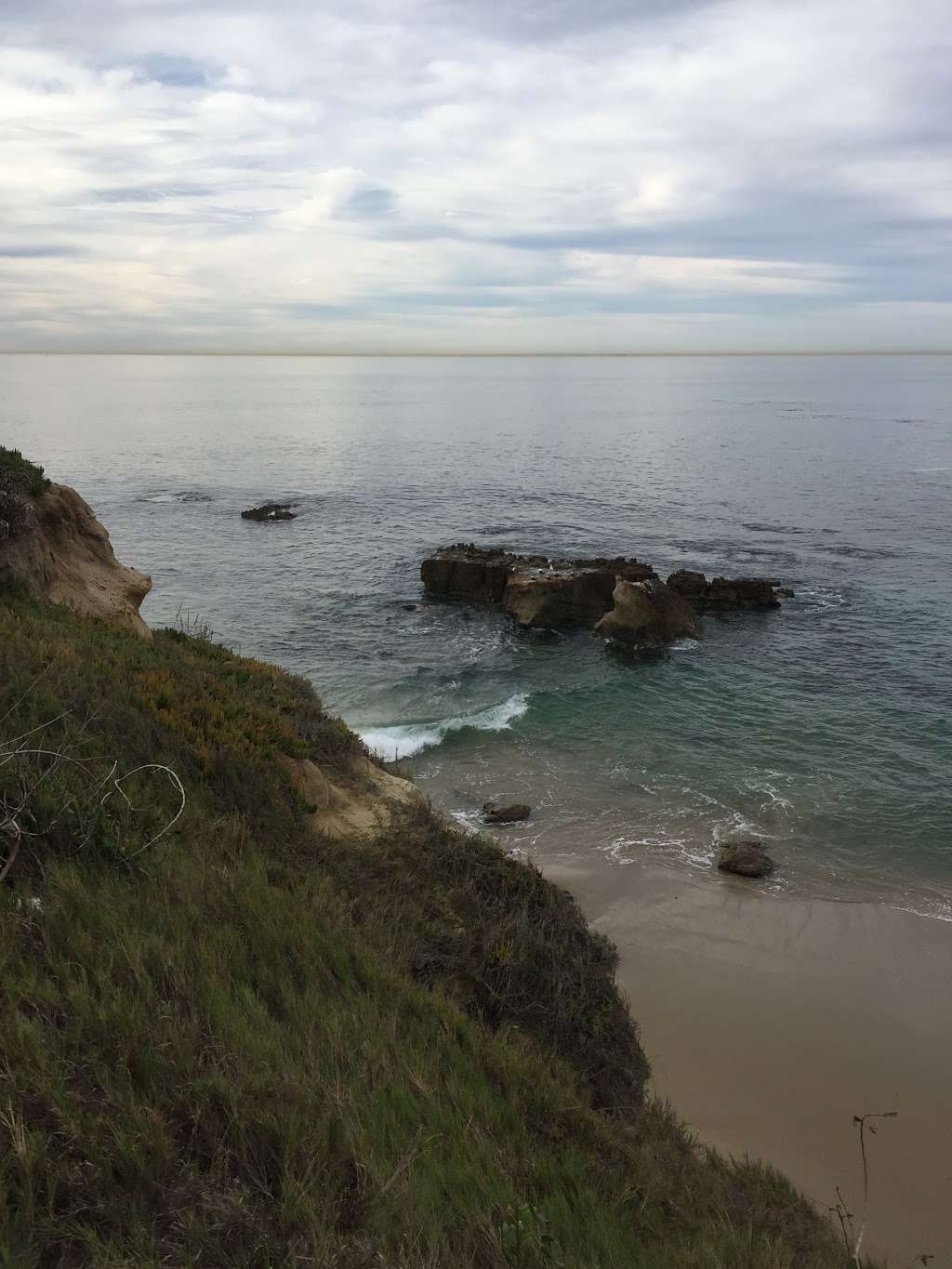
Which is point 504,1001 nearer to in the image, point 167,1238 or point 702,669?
point 167,1238

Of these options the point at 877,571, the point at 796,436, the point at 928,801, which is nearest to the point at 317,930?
the point at 928,801

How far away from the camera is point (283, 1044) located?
4.66 metres

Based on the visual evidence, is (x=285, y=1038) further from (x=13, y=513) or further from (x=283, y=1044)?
(x=13, y=513)

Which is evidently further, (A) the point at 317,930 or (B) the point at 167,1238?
(A) the point at 317,930

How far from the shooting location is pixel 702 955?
13.9 metres

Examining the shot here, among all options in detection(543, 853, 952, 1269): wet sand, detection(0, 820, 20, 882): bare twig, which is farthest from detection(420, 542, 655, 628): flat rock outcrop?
detection(0, 820, 20, 882): bare twig

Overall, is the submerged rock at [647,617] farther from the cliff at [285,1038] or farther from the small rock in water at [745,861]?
the cliff at [285,1038]

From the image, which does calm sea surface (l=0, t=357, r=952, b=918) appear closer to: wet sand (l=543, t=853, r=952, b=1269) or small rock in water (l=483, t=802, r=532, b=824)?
small rock in water (l=483, t=802, r=532, b=824)

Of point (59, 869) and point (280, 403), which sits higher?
point (280, 403)

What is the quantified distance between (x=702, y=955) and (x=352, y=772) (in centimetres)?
718

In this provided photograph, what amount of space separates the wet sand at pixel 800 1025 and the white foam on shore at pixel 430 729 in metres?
6.22

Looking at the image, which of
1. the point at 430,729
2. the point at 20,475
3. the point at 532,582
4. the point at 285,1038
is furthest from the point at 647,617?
the point at 285,1038

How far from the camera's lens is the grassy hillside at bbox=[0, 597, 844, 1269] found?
11.8ft

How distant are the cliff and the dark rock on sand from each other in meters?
42.2
